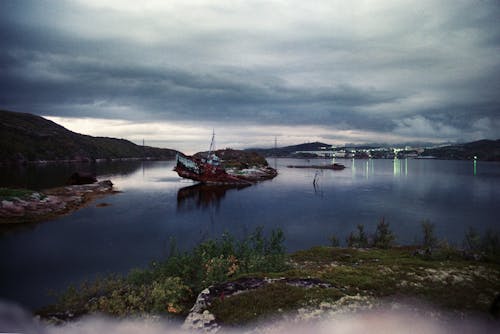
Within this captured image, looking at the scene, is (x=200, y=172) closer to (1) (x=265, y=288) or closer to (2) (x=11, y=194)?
(2) (x=11, y=194)

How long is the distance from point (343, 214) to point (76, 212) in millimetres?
31890

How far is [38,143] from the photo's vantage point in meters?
147

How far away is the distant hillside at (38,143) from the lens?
126m

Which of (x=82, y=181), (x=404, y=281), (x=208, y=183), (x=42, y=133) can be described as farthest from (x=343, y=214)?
(x=42, y=133)

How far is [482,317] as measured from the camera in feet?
19.1

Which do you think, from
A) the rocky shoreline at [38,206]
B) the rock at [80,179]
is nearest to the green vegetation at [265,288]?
the rocky shoreline at [38,206]

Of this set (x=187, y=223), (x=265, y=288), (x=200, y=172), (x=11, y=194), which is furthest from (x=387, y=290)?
(x=200, y=172)

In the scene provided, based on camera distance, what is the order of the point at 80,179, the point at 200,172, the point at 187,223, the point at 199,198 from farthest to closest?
the point at 200,172, the point at 80,179, the point at 199,198, the point at 187,223

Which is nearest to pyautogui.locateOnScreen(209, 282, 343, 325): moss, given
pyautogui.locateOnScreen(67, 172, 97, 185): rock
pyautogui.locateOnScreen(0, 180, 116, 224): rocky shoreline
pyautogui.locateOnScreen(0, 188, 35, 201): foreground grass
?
pyautogui.locateOnScreen(0, 180, 116, 224): rocky shoreline

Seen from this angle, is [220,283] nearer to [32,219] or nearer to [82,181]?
[32,219]

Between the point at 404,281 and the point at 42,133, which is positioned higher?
the point at 42,133

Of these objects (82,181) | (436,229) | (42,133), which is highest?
(42,133)

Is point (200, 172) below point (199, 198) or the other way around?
the other way around

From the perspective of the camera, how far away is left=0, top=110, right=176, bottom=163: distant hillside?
12644cm
